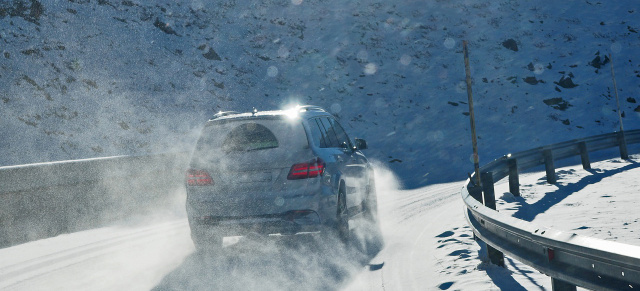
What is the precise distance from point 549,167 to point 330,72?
2207cm

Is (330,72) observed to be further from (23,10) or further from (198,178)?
(198,178)

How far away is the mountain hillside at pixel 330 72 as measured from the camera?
2503 cm

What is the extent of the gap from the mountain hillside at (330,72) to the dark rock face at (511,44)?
126 millimetres

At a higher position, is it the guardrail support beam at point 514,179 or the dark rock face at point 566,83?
the dark rock face at point 566,83

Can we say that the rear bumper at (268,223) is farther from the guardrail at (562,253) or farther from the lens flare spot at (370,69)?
the lens flare spot at (370,69)

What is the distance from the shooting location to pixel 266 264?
24.3ft

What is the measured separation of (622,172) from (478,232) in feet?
37.8

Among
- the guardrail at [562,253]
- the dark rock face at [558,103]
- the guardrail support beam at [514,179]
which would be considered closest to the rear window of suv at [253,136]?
the guardrail at [562,253]

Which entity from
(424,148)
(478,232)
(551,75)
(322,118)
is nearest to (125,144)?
(424,148)

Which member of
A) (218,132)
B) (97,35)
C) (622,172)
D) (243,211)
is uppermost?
(97,35)

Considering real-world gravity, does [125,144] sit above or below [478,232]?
above

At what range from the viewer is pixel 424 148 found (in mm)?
26812

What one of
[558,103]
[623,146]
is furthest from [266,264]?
[558,103]

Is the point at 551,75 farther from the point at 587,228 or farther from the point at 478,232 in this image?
the point at 478,232
